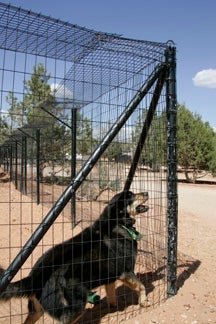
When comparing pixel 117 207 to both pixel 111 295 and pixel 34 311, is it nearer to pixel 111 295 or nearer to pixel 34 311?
pixel 111 295

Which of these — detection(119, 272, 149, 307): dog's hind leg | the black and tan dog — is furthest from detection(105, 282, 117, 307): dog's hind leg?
detection(119, 272, 149, 307): dog's hind leg

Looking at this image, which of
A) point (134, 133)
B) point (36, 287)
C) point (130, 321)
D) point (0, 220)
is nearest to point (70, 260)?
point (36, 287)

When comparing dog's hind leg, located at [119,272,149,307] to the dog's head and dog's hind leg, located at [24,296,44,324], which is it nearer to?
the dog's head

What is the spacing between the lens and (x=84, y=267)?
3580 millimetres

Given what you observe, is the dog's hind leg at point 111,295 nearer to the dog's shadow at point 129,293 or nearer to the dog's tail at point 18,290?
the dog's shadow at point 129,293

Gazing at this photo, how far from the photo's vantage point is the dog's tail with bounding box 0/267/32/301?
3133 mm

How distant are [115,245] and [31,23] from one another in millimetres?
2743

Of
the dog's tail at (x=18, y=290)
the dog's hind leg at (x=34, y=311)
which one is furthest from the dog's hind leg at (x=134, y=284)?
the dog's tail at (x=18, y=290)

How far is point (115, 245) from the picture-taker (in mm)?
3992

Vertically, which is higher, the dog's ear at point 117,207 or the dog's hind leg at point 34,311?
the dog's ear at point 117,207

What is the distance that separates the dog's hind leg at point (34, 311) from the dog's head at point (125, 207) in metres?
1.25

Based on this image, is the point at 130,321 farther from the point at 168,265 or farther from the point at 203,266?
the point at 203,266

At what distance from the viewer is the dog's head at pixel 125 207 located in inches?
160

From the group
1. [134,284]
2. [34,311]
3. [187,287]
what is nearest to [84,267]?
[34,311]
